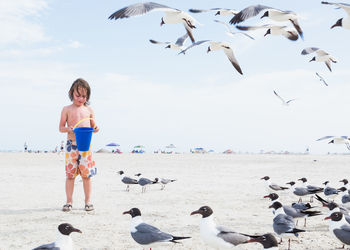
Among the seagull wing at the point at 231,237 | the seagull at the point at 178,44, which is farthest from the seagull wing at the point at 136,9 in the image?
the seagull wing at the point at 231,237

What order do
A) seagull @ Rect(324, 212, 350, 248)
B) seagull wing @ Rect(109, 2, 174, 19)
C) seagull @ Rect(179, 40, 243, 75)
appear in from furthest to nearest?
seagull @ Rect(179, 40, 243, 75), seagull wing @ Rect(109, 2, 174, 19), seagull @ Rect(324, 212, 350, 248)

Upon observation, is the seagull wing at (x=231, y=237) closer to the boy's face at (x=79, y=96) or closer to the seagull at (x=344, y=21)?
the seagull at (x=344, y=21)

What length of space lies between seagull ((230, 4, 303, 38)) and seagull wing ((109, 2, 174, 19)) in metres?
1.37

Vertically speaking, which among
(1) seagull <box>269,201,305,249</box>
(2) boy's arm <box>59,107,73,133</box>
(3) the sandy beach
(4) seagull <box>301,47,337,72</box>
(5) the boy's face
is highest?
(4) seagull <box>301,47,337,72</box>

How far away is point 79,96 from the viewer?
7414 mm

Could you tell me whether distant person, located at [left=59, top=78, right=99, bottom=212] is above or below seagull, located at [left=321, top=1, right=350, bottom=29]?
below

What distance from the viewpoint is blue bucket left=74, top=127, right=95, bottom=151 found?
21.7 feet

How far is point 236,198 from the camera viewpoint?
9.77 meters

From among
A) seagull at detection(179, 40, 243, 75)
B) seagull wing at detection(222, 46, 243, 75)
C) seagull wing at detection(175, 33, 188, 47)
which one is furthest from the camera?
seagull wing at detection(175, 33, 188, 47)

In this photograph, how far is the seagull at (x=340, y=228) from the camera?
4922mm

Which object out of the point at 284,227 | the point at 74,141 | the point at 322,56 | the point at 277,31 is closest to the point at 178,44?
the point at 277,31

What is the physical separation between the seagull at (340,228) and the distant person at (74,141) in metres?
4.61

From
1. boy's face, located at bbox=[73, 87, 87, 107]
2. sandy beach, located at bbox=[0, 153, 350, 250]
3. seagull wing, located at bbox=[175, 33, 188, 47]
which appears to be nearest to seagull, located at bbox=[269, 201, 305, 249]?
sandy beach, located at bbox=[0, 153, 350, 250]

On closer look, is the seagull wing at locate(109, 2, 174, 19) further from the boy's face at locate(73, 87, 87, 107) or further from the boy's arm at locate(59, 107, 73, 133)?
the boy's arm at locate(59, 107, 73, 133)
